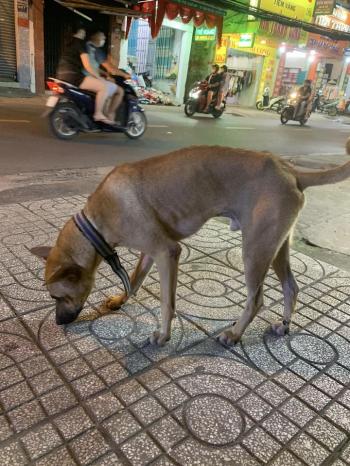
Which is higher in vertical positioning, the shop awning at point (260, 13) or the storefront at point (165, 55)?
the shop awning at point (260, 13)

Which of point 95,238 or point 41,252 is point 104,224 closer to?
point 95,238

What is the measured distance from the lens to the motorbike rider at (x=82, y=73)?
8281 millimetres

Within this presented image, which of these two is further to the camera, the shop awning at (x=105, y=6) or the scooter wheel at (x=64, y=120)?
the shop awning at (x=105, y=6)

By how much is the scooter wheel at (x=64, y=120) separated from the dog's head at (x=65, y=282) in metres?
6.62

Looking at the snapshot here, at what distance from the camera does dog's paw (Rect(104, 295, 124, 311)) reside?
280 cm

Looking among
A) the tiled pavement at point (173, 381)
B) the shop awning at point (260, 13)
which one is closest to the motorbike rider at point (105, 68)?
the tiled pavement at point (173, 381)

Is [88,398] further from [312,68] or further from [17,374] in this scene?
[312,68]

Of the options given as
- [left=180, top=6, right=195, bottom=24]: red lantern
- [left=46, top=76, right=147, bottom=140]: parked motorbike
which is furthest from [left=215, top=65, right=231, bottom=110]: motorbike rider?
[left=46, top=76, right=147, bottom=140]: parked motorbike

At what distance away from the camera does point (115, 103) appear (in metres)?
8.81

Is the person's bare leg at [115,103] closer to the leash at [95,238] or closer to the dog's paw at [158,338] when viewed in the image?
the leash at [95,238]

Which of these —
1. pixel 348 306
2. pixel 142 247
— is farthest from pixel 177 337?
pixel 348 306

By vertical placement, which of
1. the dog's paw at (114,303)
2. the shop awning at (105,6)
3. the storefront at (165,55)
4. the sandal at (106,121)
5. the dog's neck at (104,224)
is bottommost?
the dog's paw at (114,303)

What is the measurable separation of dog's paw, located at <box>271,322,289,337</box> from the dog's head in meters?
1.32

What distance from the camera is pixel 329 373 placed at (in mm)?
2371
